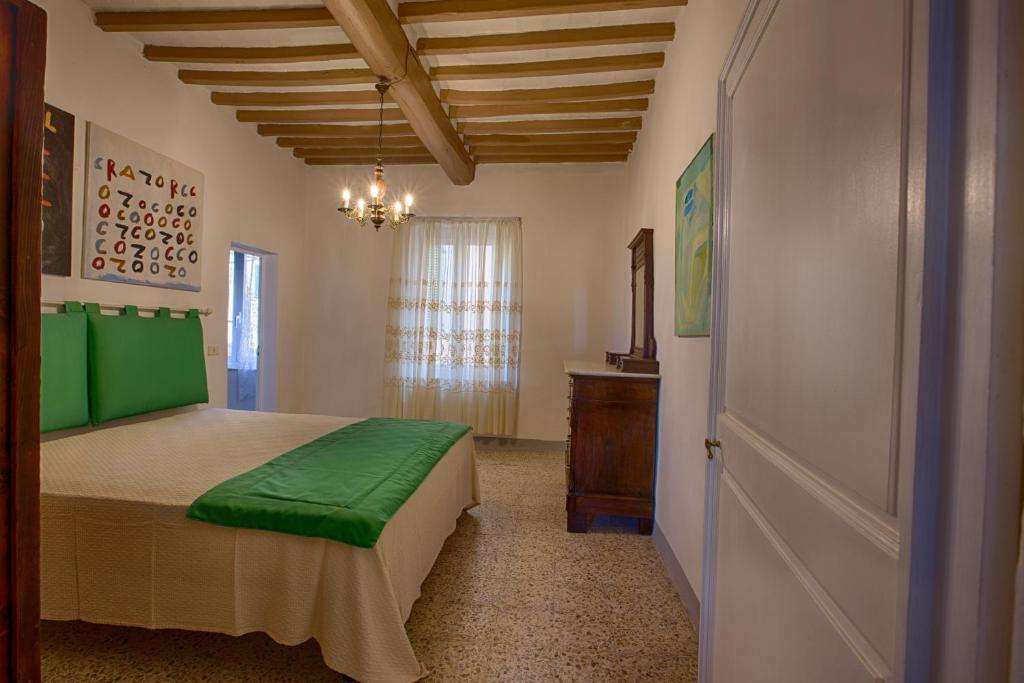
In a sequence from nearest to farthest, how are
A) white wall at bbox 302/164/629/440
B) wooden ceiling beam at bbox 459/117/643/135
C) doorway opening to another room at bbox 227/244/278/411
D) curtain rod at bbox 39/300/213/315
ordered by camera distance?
curtain rod at bbox 39/300/213/315 → wooden ceiling beam at bbox 459/117/643/135 → white wall at bbox 302/164/629/440 → doorway opening to another room at bbox 227/244/278/411

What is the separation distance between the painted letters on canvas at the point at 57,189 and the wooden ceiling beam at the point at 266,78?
0.97m

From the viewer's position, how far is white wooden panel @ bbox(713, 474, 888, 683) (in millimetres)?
628

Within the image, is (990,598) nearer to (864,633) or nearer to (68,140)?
(864,633)

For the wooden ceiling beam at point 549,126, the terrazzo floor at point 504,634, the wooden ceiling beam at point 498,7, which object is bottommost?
the terrazzo floor at point 504,634

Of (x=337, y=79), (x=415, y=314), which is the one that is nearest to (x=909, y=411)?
(x=337, y=79)

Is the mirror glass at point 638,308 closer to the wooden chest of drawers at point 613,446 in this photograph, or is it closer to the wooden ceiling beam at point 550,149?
the wooden chest of drawers at point 613,446

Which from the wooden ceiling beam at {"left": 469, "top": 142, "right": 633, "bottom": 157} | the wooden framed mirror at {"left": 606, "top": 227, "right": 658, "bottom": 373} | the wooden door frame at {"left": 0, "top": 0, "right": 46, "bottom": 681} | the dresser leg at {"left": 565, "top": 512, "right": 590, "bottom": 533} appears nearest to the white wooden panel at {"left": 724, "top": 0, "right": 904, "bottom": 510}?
the wooden door frame at {"left": 0, "top": 0, "right": 46, "bottom": 681}

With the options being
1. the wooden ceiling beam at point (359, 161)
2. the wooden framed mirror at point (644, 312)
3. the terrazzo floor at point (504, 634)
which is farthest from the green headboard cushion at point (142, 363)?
the wooden framed mirror at point (644, 312)

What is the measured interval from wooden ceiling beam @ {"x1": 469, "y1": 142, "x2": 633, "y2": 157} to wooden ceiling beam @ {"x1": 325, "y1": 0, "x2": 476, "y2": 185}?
433mm

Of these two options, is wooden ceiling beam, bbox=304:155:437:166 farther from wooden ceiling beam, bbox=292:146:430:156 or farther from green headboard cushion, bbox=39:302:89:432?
green headboard cushion, bbox=39:302:89:432

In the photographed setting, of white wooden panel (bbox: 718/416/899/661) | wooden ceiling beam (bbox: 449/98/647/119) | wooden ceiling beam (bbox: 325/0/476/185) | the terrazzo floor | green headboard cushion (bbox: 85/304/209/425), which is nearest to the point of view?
white wooden panel (bbox: 718/416/899/661)

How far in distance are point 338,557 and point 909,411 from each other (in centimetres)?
152

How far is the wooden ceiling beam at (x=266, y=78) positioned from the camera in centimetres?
308

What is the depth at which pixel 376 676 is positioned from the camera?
1.40 m
